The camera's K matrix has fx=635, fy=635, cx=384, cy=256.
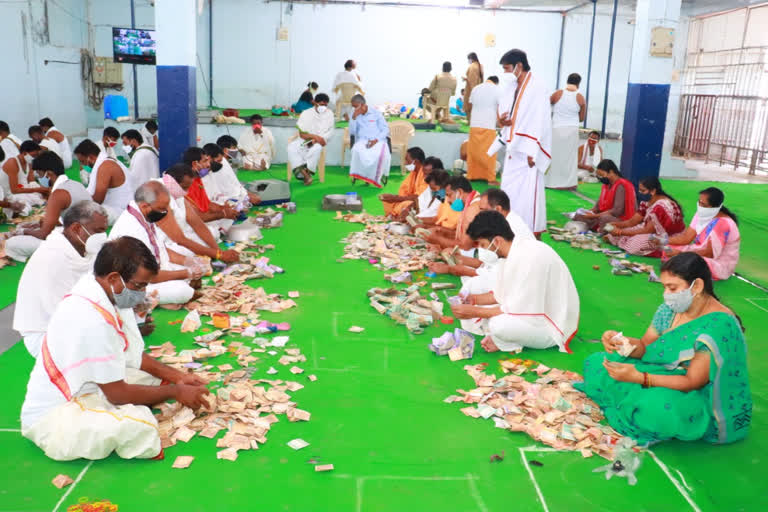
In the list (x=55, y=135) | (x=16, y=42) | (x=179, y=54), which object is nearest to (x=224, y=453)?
(x=179, y=54)

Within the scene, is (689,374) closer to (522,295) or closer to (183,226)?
(522,295)

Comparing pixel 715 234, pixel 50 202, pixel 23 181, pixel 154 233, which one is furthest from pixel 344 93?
pixel 154 233

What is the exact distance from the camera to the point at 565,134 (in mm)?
12148

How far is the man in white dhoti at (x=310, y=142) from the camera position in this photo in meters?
12.1

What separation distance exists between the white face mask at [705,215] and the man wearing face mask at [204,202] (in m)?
5.46

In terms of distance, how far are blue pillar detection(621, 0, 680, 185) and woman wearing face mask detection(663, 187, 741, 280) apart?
3.08 m

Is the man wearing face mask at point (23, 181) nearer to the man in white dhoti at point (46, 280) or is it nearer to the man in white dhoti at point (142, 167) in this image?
the man in white dhoti at point (142, 167)

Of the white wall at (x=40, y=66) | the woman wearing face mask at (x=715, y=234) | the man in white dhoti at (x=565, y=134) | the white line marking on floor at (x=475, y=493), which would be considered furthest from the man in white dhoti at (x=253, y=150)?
the white line marking on floor at (x=475, y=493)

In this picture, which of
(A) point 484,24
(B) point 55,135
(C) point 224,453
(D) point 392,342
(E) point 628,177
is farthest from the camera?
(A) point 484,24

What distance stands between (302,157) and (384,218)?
3461mm

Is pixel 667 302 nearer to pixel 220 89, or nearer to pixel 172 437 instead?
pixel 172 437

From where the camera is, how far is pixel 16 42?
12.4 meters

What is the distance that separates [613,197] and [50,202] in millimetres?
6933

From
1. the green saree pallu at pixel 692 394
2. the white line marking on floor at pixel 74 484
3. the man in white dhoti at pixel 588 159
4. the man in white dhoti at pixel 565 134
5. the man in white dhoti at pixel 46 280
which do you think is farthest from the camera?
the man in white dhoti at pixel 588 159
